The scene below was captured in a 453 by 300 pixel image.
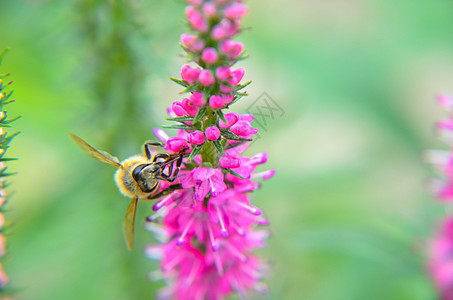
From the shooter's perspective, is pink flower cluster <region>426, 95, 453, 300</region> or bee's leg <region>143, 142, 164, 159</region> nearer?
bee's leg <region>143, 142, 164, 159</region>

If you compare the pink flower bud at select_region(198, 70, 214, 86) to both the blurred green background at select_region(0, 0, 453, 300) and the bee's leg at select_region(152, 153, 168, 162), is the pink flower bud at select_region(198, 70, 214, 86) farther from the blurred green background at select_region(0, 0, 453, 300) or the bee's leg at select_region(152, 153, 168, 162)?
the blurred green background at select_region(0, 0, 453, 300)

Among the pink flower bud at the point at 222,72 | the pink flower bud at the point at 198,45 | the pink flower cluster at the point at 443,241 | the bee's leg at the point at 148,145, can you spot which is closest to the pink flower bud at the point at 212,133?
the pink flower bud at the point at 222,72

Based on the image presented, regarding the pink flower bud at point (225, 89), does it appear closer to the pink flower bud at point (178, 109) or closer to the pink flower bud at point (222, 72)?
the pink flower bud at point (222, 72)

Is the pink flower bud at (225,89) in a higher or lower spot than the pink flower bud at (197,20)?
lower

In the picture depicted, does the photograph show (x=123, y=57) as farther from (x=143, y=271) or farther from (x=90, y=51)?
(x=143, y=271)

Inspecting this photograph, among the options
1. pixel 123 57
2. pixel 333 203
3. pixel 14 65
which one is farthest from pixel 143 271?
pixel 14 65

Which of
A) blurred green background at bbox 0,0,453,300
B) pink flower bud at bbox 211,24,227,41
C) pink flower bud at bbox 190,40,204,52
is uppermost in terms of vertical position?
blurred green background at bbox 0,0,453,300

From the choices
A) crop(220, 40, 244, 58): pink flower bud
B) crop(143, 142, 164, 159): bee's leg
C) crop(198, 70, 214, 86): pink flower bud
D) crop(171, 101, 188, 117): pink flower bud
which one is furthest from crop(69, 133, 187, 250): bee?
crop(220, 40, 244, 58): pink flower bud
